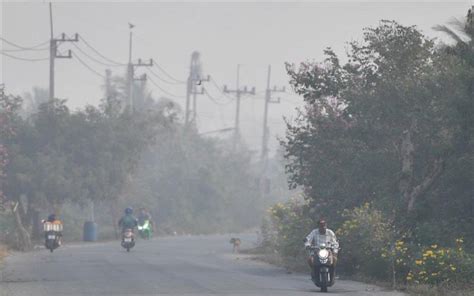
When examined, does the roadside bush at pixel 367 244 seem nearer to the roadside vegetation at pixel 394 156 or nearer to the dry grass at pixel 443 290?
the roadside vegetation at pixel 394 156

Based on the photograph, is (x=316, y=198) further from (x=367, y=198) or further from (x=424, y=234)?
(x=424, y=234)

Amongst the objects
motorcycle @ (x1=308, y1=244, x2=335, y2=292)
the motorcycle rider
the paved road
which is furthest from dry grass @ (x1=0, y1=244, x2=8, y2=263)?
motorcycle @ (x1=308, y1=244, x2=335, y2=292)

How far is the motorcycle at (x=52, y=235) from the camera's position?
141ft

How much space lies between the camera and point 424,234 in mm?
28000

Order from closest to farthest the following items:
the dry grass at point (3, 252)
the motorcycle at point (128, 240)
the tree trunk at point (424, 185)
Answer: the tree trunk at point (424, 185) < the dry grass at point (3, 252) < the motorcycle at point (128, 240)

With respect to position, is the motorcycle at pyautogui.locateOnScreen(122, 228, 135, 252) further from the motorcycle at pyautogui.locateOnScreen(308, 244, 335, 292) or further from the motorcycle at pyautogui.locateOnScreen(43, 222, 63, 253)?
the motorcycle at pyautogui.locateOnScreen(308, 244, 335, 292)

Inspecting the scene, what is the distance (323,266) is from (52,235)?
20.2 meters

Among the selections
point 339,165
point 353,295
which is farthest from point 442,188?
point 353,295

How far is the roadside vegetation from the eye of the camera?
26969mm

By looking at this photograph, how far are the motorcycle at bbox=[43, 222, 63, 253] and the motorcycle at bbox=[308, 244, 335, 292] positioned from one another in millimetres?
19575

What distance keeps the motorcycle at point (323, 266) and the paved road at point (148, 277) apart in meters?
0.27

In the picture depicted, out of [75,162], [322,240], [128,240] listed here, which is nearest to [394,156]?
[322,240]

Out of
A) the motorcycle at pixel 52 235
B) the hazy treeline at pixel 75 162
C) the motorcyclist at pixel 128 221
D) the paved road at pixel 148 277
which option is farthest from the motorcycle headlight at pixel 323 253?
the hazy treeline at pixel 75 162

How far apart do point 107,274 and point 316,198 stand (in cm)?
737
